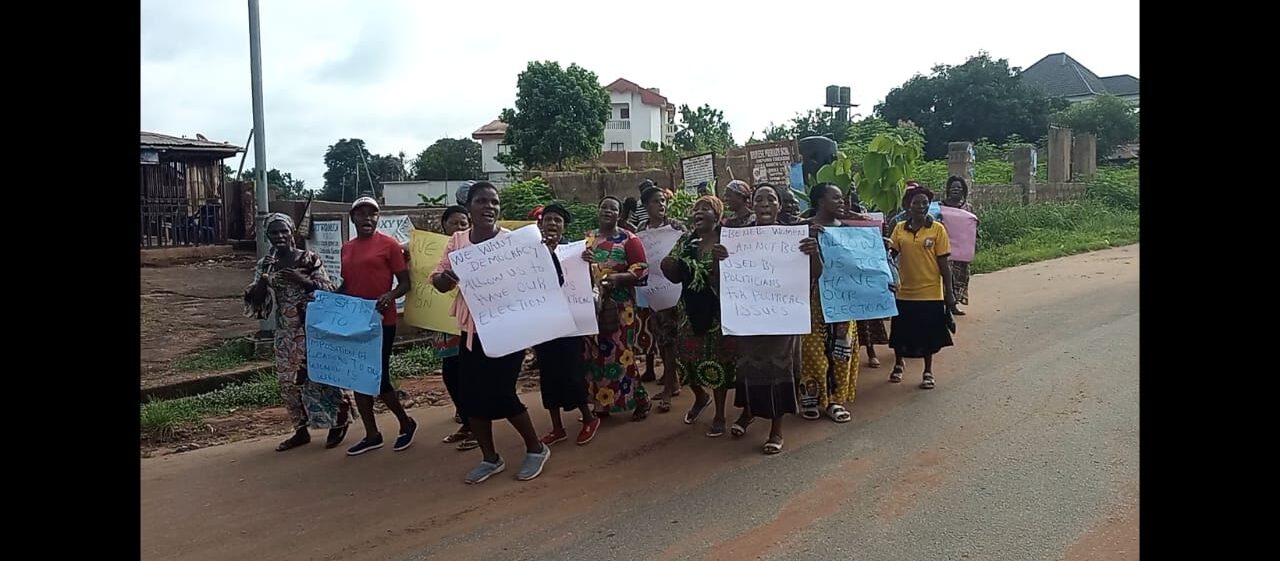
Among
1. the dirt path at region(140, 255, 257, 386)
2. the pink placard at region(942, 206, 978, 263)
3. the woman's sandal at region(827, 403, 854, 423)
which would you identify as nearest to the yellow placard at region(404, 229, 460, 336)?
the woman's sandal at region(827, 403, 854, 423)

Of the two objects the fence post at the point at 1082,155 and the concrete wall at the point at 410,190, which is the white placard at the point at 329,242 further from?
the fence post at the point at 1082,155

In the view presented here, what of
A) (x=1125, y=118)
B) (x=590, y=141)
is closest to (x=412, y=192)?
(x=590, y=141)

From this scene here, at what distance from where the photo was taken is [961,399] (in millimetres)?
6176

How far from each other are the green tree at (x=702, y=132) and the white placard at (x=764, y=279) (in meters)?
10.3

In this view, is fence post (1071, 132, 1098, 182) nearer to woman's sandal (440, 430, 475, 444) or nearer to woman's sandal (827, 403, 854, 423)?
woman's sandal (827, 403, 854, 423)

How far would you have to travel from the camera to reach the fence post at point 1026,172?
64.2 feet

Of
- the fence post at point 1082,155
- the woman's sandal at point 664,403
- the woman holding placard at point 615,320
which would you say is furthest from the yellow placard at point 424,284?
the fence post at point 1082,155

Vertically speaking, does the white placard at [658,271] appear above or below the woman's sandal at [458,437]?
above

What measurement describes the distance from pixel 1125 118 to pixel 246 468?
108ft

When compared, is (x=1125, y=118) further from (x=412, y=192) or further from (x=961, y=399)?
(x=961, y=399)

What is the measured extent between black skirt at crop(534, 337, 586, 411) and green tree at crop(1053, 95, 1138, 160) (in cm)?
3116

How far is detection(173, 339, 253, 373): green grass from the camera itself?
26.3 ft

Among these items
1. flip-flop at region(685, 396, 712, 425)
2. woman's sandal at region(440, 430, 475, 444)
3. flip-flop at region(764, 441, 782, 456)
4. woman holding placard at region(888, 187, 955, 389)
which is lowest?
woman's sandal at region(440, 430, 475, 444)

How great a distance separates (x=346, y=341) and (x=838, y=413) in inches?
121
